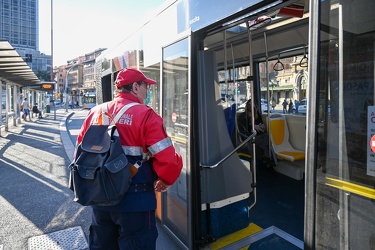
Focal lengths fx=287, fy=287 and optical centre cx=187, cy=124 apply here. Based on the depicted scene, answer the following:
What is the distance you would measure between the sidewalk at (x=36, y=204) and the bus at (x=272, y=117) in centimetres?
142

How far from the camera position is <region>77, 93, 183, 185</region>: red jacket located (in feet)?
6.42

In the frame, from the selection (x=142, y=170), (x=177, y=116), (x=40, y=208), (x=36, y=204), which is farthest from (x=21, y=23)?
(x=142, y=170)

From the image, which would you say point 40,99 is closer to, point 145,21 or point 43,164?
point 43,164

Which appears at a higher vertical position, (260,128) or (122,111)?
(122,111)

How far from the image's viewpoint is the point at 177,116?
2947mm

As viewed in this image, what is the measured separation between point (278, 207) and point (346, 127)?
2735 millimetres

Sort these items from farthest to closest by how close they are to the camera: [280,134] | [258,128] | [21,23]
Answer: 1. [21,23]
2. [280,134]
3. [258,128]

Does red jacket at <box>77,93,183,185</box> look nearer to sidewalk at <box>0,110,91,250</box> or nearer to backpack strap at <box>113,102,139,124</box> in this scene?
backpack strap at <box>113,102,139,124</box>

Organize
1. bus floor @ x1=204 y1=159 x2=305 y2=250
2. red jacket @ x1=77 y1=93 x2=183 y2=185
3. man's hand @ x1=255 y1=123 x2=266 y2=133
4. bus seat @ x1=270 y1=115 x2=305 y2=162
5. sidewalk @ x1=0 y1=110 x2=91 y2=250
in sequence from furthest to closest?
bus seat @ x1=270 y1=115 x2=305 y2=162 < man's hand @ x1=255 y1=123 x2=266 y2=133 < sidewalk @ x1=0 y1=110 x2=91 y2=250 < bus floor @ x1=204 y1=159 x2=305 y2=250 < red jacket @ x1=77 y1=93 x2=183 y2=185

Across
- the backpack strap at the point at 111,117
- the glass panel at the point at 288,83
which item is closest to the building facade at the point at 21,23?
the glass panel at the point at 288,83

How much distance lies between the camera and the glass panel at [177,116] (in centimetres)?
274

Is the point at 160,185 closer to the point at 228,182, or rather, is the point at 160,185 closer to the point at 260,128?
the point at 228,182

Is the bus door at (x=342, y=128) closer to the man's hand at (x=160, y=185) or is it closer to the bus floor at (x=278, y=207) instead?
the man's hand at (x=160, y=185)

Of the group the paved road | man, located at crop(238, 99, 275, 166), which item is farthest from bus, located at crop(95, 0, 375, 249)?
the paved road
